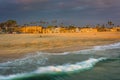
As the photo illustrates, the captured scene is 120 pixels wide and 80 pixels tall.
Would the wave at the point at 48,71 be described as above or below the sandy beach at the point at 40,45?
above

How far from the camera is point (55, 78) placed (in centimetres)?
1405

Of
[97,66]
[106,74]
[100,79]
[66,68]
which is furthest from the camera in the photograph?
[97,66]

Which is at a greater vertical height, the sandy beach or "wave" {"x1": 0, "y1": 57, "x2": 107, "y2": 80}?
"wave" {"x1": 0, "y1": 57, "x2": 107, "y2": 80}

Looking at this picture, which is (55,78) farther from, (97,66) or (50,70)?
(97,66)

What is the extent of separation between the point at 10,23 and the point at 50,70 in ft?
571

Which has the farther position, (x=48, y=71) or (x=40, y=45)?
(x=40, y=45)

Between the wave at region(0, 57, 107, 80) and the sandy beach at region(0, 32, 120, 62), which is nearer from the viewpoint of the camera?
the wave at region(0, 57, 107, 80)

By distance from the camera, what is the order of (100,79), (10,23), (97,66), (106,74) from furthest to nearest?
(10,23)
(97,66)
(106,74)
(100,79)

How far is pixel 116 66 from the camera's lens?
18.6 meters

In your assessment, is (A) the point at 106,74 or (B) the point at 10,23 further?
(B) the point at 10,23

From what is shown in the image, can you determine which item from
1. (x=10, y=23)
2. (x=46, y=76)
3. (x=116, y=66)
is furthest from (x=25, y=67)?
(x=10, y=23)

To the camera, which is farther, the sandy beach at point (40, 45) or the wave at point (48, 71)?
the sandy beach at point (40, 45)

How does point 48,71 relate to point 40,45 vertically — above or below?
above

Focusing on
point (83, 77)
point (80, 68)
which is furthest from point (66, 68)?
point (83, 77)
